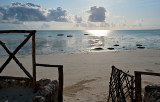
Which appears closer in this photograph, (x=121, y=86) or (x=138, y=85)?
(x=138, y=85)

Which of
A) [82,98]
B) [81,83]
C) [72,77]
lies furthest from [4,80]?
[72,77]

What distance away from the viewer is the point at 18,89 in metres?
7.29

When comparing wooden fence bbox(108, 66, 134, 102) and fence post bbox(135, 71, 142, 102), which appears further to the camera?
wooden fence bbox(108, 66, 134, 102)

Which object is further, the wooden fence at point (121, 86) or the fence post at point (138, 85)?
the wooden fence at point (121, 86)

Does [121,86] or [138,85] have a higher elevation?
[138,85]

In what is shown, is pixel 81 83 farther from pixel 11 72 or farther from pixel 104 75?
pixel 11 72

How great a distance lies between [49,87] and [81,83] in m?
5.79

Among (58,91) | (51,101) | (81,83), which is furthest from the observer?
(81,83)

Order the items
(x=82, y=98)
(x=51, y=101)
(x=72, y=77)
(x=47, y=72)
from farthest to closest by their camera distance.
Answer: (x=47, y=72), (x=72, y=77), (x=82, y=98), (x=51, y=101)

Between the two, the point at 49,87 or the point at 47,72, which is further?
the point at 47,72

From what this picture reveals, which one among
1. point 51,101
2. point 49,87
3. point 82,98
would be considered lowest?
point 82,98

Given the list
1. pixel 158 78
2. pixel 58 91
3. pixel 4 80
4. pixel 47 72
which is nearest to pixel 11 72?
pixel 47 72

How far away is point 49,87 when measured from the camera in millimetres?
6645

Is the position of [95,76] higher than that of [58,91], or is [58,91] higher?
[58,91]
